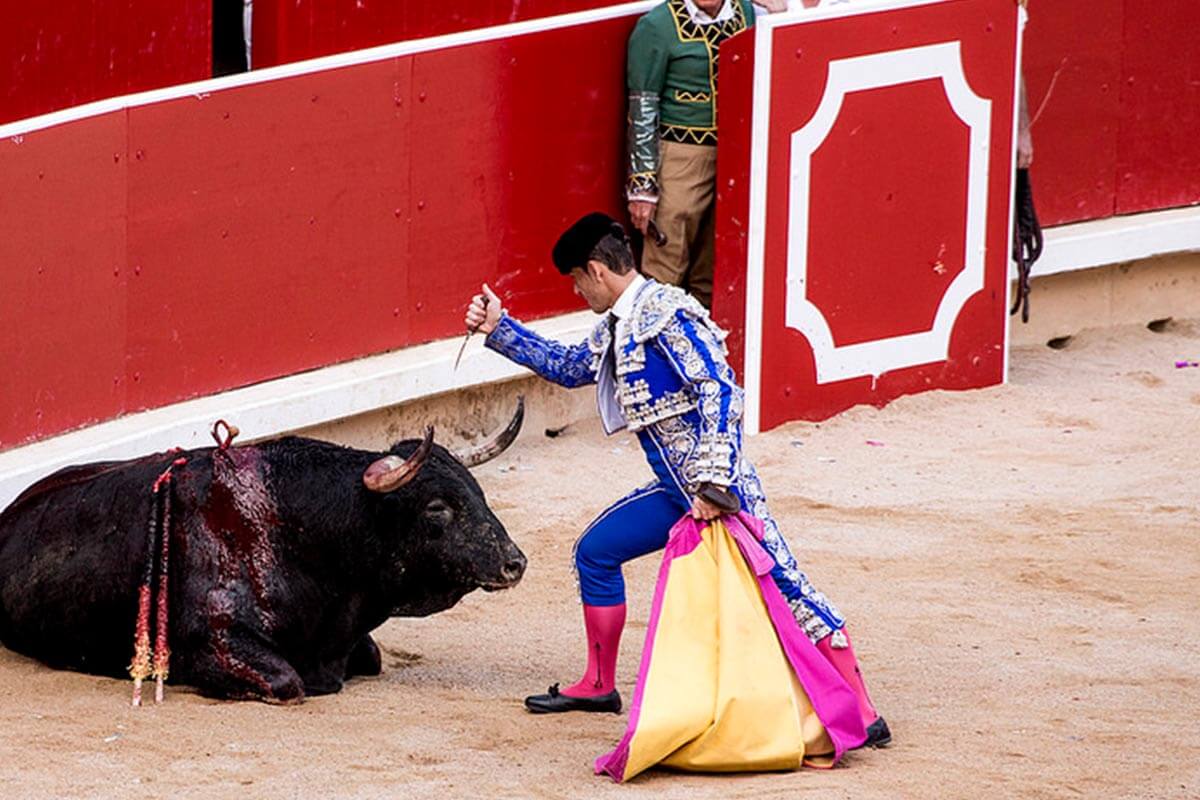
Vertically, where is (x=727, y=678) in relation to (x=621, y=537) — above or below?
below

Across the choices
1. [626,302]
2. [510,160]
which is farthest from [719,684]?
[510,160]

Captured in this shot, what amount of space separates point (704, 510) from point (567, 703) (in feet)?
2.12

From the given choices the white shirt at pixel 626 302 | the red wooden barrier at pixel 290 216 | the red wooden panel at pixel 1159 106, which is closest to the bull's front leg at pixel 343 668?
the white shirt at pixel 626 302

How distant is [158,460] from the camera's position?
673 centimetres

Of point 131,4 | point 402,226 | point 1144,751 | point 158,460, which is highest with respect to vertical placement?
point 131,4

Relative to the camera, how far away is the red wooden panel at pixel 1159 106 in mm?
11250

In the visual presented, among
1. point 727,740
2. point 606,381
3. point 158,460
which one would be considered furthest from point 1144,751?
point 158,460

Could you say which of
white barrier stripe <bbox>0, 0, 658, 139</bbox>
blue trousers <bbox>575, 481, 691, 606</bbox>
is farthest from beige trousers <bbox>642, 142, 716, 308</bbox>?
blue trousers <bbox>575, 481, 691, 606</bbox>

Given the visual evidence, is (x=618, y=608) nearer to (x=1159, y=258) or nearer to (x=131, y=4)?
(x=131, y=4)

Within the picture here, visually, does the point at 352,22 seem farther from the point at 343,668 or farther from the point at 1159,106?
the point at 1159,106

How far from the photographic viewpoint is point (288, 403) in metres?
8.44

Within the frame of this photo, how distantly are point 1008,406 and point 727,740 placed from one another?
4.32m

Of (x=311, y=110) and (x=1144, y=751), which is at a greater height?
(x=311, y=110)

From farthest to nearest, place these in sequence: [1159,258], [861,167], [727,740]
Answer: [1159,258]
[861,167]
[727,740]
